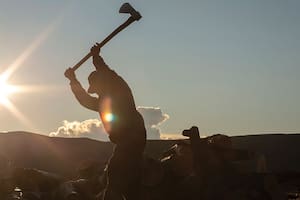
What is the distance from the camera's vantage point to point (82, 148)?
52.6m

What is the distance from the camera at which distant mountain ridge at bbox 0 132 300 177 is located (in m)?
47.0

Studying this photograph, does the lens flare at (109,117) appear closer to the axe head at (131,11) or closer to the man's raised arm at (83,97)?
the man's raised arm at (83,97)

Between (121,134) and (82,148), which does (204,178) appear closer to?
(121,134)

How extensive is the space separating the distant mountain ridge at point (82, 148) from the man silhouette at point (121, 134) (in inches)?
1445

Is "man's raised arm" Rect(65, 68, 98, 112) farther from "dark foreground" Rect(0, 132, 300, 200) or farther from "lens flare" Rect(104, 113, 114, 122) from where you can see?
"dark foreground" Rect(0, 132, 300, 200)

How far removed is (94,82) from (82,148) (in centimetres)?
4605

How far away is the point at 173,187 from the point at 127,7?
8.26 feet

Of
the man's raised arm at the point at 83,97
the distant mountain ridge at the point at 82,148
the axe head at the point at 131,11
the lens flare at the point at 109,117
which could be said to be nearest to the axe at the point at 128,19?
the axe head at the point at 131,11

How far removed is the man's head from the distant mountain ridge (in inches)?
1435

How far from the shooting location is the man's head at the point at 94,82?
23.1ft

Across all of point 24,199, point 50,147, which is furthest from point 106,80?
point 50,147

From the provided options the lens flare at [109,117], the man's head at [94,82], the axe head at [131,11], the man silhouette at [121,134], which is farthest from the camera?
the axe head at [131,11]

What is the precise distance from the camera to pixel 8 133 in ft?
187

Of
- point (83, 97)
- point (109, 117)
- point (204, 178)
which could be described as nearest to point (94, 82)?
point (83, 97)
